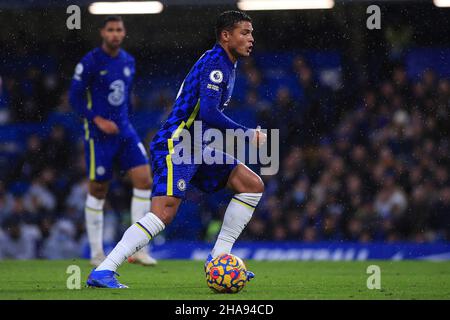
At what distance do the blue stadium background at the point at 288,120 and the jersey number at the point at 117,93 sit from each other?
3130mm

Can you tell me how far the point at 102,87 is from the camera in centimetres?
917

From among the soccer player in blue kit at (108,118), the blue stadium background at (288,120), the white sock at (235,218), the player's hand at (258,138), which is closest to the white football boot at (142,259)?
the soccer player in blue kit at (108,118)

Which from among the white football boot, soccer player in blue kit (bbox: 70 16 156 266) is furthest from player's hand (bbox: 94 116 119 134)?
the white football boot

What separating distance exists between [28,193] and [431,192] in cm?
601

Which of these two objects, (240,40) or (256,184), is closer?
(240,40)

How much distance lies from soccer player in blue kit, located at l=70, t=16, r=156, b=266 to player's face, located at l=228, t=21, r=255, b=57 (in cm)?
267

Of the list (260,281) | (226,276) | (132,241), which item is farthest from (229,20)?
(260,281)

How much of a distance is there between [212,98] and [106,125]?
9.50ft

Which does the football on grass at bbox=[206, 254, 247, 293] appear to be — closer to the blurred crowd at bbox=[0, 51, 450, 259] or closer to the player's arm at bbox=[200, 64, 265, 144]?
the player's arm at bbox=[200, 64, 265, 144]

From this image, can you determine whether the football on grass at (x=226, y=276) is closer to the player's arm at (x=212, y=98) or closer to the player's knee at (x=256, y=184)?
the player's knee at (x=256, y=184)

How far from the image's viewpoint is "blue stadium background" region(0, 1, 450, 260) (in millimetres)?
12766

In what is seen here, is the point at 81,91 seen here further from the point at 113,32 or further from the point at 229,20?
the point at 229,20
